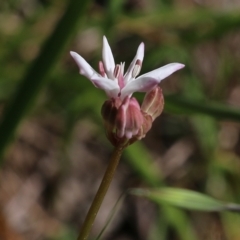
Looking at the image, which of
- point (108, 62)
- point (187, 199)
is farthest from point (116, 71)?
point (187, 199)

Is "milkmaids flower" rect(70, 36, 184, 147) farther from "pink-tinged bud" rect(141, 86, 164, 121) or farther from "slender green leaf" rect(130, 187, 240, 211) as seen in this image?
"slender green leaf" rect(130, 187, 240, 211)

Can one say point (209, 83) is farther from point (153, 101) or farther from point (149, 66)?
point (153, 101)

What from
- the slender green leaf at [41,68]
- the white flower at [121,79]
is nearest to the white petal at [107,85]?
the white flower at [121,79]

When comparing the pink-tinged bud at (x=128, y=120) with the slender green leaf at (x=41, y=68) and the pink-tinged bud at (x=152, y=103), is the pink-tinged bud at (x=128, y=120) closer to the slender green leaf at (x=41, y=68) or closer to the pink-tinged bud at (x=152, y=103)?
the pink-tinged bud at (x=152, y=103)

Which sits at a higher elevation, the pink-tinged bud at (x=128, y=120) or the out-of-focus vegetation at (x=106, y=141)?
the pink-tinged bud at (x=128, y=120)

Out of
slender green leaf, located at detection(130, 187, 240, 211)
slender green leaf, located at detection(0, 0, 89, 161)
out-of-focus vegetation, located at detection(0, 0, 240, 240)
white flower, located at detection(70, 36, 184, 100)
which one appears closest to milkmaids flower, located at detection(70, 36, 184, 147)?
white flower, located at detection(70, 36, 184, 100)

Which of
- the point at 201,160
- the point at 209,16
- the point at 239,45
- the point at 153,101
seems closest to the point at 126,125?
the point at 153,101
